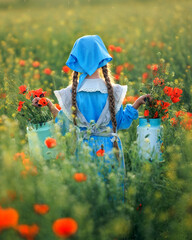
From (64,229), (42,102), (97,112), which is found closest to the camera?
(64,229)

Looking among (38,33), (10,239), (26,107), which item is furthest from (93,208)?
(38,33)

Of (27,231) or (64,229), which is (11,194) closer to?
(27,231)

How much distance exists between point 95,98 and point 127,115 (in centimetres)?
29

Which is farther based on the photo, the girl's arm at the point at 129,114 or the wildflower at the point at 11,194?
the girl's arm at the point at 129,114

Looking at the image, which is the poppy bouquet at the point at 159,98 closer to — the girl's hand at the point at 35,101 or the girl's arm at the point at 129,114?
the girl's arm at the point at 129,114

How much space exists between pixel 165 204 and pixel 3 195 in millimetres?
1059

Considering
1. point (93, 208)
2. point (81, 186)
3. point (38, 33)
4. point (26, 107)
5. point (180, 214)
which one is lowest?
point (180, 214)

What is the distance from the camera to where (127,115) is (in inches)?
90.7

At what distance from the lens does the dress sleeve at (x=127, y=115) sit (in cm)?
229

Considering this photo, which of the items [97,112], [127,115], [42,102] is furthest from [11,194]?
[127,115]

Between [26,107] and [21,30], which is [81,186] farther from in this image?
[21,30]

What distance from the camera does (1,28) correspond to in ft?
25.3

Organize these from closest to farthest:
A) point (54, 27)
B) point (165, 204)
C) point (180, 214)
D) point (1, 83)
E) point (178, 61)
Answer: point (180, 214), point (165, 204), point (1, 83), point (178, 61), point (54, 27)

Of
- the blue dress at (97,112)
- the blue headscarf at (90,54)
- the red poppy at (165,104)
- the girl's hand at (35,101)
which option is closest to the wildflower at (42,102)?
the girl's hand at (35,101)
